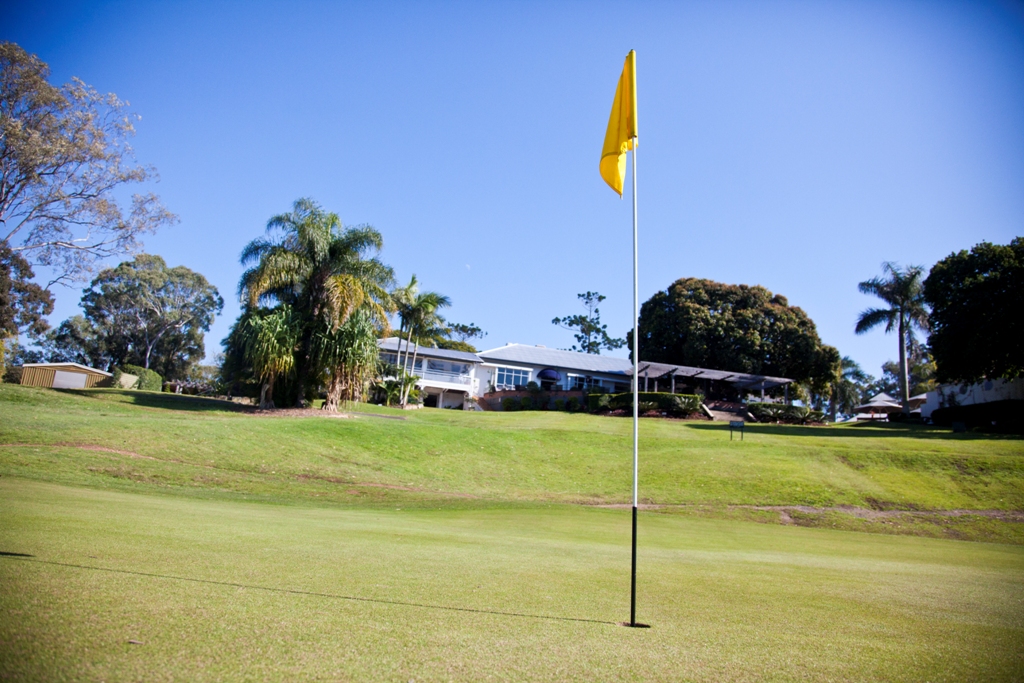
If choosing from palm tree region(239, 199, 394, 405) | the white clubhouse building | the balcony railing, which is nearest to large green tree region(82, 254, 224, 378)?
the white clubhouse building

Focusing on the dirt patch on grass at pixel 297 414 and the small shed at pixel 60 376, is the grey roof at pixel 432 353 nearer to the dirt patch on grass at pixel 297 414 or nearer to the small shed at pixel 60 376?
the small shed at pixel 60 376

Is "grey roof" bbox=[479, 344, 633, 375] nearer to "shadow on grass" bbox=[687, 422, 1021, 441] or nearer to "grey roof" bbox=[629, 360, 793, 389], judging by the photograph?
"grey roof" bbox=[629, 360, 793, 389]

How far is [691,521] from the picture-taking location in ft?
63.4

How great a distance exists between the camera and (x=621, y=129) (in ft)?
25.8

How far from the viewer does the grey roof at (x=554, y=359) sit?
67.8 m

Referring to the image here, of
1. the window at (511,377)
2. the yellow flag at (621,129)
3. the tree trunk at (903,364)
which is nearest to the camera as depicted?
the yellow flag at (621,129)

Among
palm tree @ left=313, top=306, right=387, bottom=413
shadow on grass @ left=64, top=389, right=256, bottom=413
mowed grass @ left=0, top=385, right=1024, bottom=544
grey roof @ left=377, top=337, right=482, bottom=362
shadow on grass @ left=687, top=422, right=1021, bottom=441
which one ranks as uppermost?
grey roof @ left=377, top=337, right=482, bottom=362

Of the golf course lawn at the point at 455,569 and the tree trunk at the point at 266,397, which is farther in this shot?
the tree trunk at the point at 266,397

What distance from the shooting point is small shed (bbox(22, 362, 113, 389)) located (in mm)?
47094

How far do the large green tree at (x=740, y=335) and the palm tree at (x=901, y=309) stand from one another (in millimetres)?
9116

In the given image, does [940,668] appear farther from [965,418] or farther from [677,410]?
[965,418]

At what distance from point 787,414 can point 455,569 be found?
151 ft

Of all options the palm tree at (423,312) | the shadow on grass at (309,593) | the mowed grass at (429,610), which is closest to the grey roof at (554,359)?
the palm tree at (423,312)

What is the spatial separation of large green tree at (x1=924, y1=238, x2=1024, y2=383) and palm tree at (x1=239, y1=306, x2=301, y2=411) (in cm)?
4058
